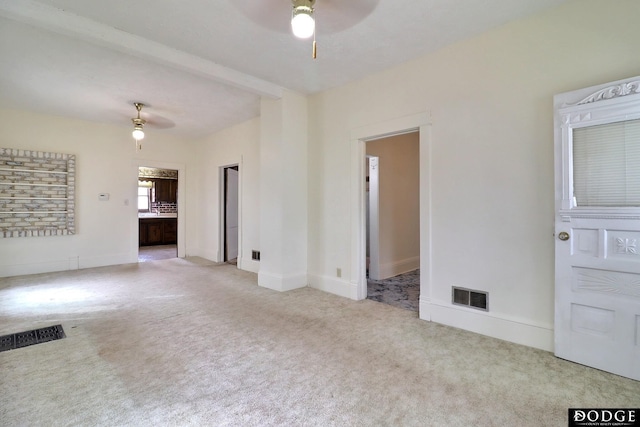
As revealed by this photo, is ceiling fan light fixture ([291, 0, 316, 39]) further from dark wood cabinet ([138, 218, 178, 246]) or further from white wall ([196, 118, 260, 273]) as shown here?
dark wood cabinet ([138, 218, 178, 246])

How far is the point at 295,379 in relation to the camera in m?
1.98

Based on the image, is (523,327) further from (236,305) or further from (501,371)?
(236,305)

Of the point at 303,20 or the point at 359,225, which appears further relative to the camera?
the point at 359,225

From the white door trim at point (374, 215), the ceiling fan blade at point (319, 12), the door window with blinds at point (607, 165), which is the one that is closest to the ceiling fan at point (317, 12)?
the ceiling fan blade at point (319, 12)

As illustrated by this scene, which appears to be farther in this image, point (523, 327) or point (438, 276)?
point (438, 276)

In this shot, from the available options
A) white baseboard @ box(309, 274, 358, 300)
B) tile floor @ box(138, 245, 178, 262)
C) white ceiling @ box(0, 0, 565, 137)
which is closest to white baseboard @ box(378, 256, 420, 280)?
white baseboard @ box(309, 274, 358, 300)

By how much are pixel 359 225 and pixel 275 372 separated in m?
2.11

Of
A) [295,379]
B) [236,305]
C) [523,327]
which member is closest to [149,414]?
[295,379]

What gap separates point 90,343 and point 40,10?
107 inches

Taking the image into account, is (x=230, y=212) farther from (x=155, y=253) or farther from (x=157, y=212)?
(x=157, y=212)

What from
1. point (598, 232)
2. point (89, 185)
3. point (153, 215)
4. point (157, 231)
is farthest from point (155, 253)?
point (598, 232)

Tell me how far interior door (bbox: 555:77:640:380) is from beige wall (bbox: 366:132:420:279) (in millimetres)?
2639

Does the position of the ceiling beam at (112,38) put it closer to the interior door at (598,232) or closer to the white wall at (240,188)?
the white wall at (240,188)

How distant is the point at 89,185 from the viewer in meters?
5.59
